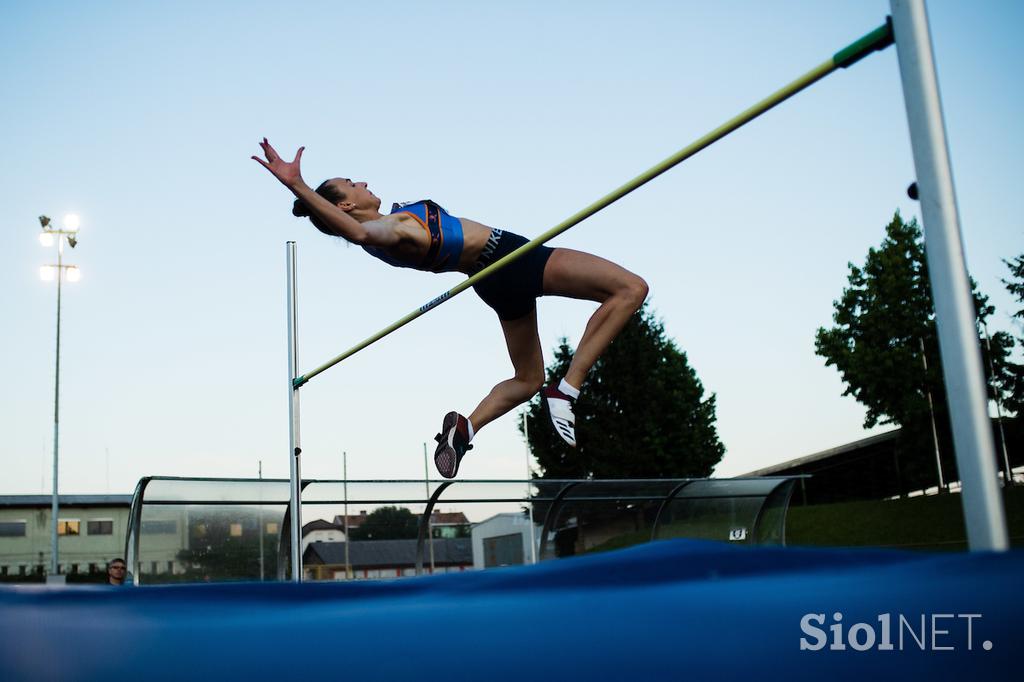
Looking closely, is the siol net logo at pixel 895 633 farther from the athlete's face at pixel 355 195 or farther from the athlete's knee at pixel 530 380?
the athlete's face at pixel 355 195

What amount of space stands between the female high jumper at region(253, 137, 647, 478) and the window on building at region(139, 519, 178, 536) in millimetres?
2918

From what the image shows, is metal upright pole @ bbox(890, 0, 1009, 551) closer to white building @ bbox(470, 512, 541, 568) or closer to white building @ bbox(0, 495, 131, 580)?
white building @ bbox(470, 512, 541, 568)

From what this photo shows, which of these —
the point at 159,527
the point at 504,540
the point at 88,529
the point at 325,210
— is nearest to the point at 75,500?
the point at 88,529

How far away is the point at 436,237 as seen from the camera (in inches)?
159

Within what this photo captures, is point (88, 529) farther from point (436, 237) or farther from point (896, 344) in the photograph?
point (436, 237)

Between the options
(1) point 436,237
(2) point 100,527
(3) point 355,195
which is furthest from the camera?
(2) point 100,527

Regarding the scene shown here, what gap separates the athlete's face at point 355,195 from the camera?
14.4 feet

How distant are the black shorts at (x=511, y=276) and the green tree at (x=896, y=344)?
823 inches

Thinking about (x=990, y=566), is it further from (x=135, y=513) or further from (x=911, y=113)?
(x=135, y=513)

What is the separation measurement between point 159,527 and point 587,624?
557cm

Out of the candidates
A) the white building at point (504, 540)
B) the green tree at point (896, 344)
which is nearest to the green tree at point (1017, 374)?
the green tree at point (896, 344)

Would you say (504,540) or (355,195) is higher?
(355,195)

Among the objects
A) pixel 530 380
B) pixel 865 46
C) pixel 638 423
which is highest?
pixel 638 423

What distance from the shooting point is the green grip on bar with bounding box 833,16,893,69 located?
6.89 feet
